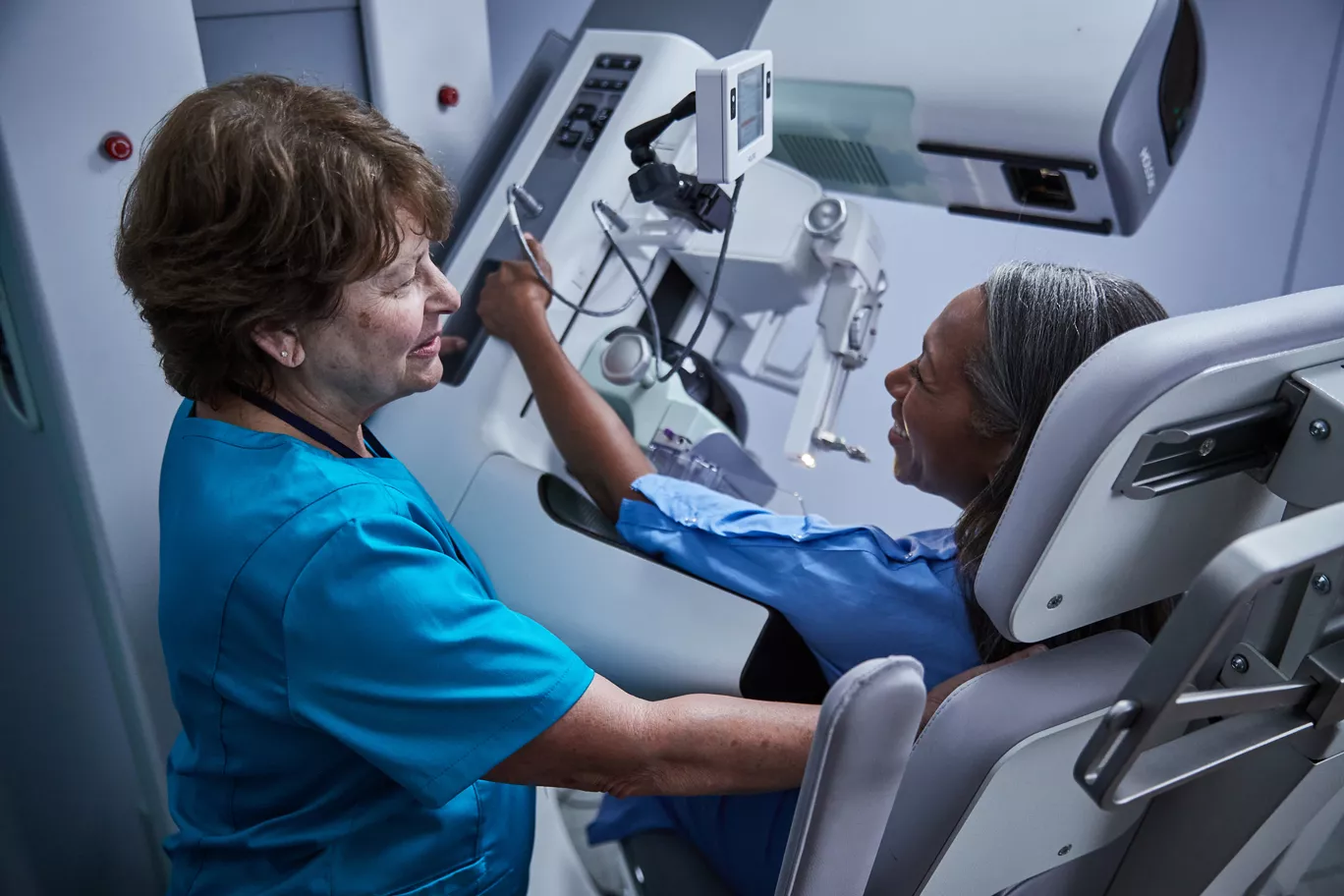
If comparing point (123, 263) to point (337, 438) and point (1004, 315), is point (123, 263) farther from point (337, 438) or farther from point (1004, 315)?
point (1004, 315)

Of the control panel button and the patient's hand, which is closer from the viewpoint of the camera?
the patient's hand

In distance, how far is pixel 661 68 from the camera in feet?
6.01

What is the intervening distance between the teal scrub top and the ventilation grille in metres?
1.20

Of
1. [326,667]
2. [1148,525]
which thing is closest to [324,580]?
[326,667]

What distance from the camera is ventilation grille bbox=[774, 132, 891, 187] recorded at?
1.97 metres

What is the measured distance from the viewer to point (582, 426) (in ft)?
5.35

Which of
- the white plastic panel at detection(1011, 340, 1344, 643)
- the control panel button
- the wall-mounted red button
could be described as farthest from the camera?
the control panel button

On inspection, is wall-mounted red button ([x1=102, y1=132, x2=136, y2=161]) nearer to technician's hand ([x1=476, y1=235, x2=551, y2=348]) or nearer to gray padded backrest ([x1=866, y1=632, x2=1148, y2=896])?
technician's hand ([x1=476, y1=235, x2=551, y2=348])

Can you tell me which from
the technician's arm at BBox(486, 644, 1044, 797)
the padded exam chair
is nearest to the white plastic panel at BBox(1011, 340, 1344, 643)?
the padded exam chair

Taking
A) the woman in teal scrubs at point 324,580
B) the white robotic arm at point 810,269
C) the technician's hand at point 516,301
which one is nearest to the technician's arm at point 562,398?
the technician's hand at point 516,301

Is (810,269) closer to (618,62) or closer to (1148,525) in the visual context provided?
(618,62)

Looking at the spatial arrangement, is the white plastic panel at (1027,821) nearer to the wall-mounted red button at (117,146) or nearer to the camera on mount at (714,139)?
the camera on mount at (714,139)

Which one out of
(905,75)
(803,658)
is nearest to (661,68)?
(905,75)

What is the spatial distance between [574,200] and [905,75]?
0.58 metres
